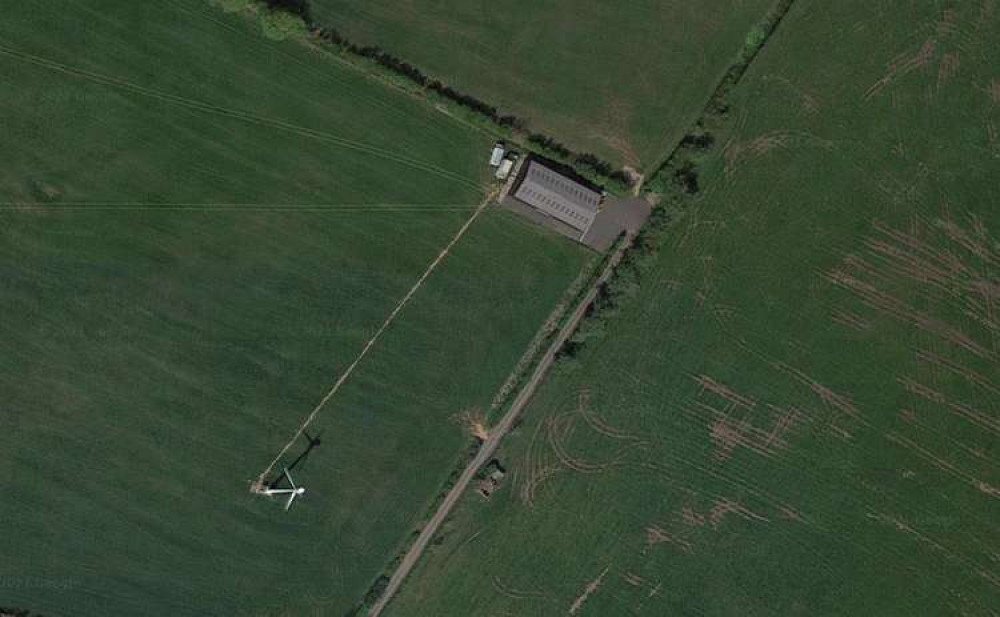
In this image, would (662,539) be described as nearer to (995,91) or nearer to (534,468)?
(534,468)

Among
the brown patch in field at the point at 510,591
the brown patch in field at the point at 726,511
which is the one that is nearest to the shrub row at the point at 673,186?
the brown patch in field at the point at 726,511

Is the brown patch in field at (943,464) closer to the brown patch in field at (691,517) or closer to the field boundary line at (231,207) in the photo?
the brown patch in field at (691,517)

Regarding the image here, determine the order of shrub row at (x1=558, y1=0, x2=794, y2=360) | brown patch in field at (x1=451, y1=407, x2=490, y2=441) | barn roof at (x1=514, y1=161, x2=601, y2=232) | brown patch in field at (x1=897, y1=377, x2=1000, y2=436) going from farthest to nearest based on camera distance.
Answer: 1. brown patch in field at (x1=897, y1=377, x2=1000, y2=436)
2. brown patch in field at (x1=451, y1=407, x2=490, y2=441)
3. shrub row at (x1=558, y1=0, x2=794, y2=360)
4. barn roof at (x1=514, y1=161, x2=601, y2=232)

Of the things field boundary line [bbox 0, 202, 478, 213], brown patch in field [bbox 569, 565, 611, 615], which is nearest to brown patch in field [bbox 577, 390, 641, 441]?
brown patch in field [bbox 569, 565, 611, 615]

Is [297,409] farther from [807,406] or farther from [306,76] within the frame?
[807,406]

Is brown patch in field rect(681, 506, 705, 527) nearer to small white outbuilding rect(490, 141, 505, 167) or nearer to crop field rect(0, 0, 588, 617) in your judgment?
crop field rect(0, 0, 588, 617)
